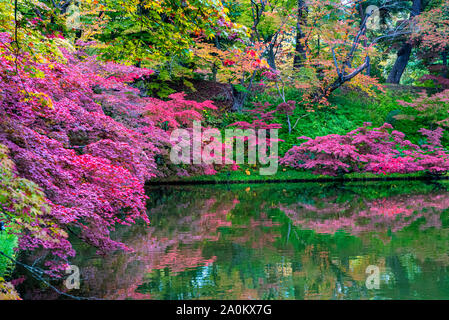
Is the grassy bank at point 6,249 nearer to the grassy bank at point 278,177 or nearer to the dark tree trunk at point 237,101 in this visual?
the grassy bank at point 278,177

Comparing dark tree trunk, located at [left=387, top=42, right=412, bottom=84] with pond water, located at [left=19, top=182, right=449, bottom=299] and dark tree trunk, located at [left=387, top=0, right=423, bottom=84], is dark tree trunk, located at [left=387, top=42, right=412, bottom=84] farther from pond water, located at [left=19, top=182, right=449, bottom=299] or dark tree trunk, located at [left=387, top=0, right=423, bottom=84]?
pond water, located at [left=19, top=182, right=449, bottom=299]

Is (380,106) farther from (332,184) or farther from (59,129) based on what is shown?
(59,129)

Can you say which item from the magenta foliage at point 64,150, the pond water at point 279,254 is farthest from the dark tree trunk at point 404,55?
the magenta foliage at point 64,150

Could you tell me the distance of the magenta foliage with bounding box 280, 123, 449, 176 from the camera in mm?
13984

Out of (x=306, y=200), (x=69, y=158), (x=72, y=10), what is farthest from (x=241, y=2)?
(x=69, y=158)

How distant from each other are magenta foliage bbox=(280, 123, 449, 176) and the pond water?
13.4 feet

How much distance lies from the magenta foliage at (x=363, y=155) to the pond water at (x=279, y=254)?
407 centimetres

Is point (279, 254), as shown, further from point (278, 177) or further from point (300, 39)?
point (300, 39)

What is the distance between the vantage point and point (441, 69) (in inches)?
766

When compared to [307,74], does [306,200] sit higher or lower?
lower

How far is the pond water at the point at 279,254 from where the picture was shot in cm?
395

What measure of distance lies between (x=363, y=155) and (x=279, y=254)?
9862 millimetres
